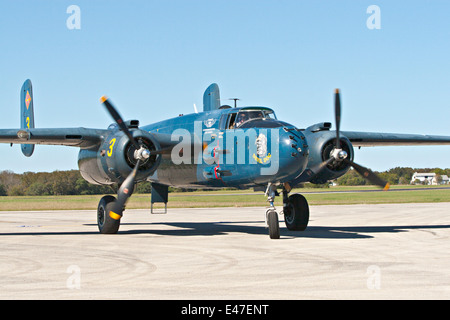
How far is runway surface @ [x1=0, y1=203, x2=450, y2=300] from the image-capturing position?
351 inches

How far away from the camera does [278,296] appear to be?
853cm

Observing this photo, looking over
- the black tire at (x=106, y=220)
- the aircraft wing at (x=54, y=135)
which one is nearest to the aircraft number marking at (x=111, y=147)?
the aircraft wing at (x=54, y=135)

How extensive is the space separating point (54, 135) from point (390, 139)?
1312cm

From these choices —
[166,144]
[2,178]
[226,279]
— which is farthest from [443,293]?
[2,178]

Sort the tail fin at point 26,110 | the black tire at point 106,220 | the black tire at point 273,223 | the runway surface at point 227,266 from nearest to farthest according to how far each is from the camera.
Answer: the runway surface at point 227,266
the black tire at point 273,223
the black tire at point 106,220
the tail fin at point 26,110

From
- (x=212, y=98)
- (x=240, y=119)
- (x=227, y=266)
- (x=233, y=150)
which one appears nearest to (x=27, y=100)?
(x=212, y=98)

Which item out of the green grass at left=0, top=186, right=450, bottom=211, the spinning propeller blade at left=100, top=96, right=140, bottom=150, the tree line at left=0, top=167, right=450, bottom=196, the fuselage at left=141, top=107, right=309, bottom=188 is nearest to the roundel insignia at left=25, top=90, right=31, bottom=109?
the fuselage at left=141, top=107, right=309, bottom=188

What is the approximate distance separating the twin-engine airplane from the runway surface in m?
1.72

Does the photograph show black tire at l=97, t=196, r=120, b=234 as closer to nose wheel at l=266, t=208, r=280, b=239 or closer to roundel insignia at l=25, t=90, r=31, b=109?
nose wheel at l=266, t=208, r=280, b=239

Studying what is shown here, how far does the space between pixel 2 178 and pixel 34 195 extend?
50.9 feet

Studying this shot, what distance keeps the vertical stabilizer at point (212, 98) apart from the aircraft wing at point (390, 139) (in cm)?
583

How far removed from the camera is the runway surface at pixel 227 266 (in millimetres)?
8906

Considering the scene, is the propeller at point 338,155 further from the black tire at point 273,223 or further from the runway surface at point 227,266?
the black tire at point 273,223

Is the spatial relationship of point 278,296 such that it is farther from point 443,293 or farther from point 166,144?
point 166,144
